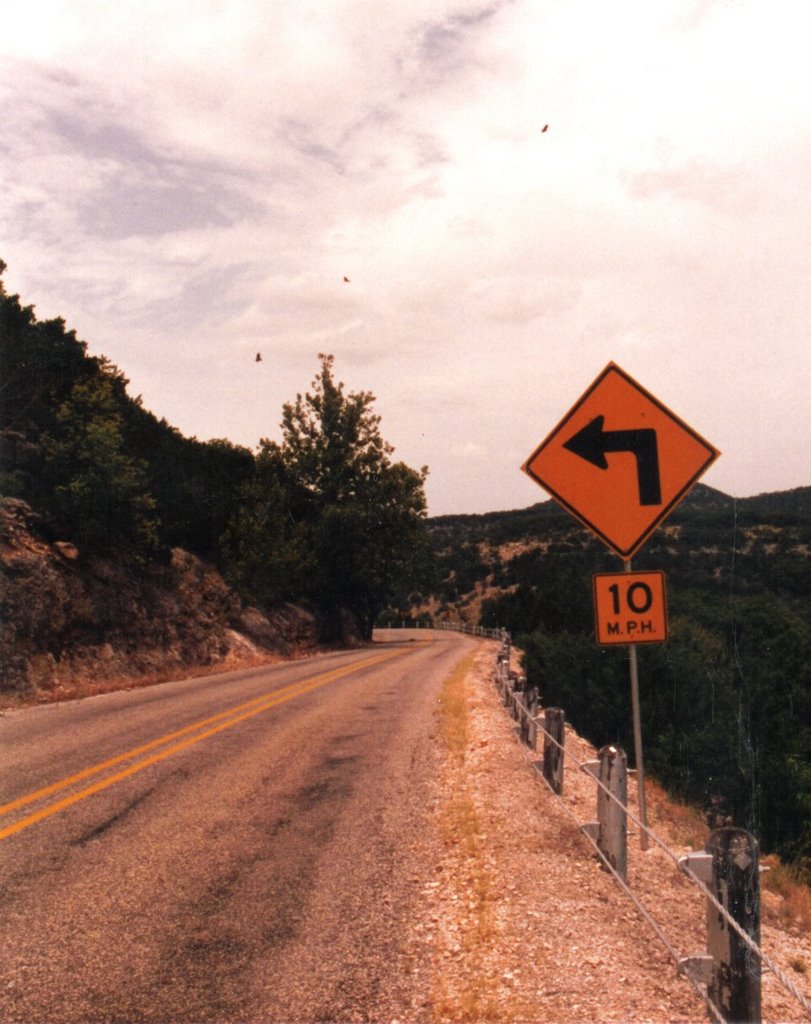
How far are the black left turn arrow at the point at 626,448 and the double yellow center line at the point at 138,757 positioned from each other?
560cm

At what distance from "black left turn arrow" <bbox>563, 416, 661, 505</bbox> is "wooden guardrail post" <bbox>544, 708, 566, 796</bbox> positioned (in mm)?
2845

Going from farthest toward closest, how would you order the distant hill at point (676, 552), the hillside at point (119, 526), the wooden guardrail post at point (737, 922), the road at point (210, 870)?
the distant hill at point (676, 552)
the hillside at point (119, 526)
the road at point (210, 870)
the wooden guardrail post at point (737, 922)

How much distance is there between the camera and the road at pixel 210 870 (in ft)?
14.3

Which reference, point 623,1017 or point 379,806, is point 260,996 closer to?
point 623,1017

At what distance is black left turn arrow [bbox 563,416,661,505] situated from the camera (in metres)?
6.64

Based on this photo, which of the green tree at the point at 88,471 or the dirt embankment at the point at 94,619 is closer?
the dirt embankment at the point at 94,619

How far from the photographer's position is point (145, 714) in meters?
13.6

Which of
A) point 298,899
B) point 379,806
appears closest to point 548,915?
point 298,899

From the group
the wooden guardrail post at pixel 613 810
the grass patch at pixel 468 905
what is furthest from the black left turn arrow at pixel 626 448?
the grass patch at pixel 468 905

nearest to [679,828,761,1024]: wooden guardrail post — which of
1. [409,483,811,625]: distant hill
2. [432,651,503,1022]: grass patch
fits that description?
[432,651,503,1022]: grass patch

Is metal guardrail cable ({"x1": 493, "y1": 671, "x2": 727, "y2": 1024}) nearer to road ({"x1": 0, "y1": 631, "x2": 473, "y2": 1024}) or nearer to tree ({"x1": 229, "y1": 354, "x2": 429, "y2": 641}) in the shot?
road ({"x1": 0, "y1": 631, "x2": 473, "y2": 1024})

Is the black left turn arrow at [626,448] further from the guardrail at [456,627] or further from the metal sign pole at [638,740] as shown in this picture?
the guardrail at [456,627]

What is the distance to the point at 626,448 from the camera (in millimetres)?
6734

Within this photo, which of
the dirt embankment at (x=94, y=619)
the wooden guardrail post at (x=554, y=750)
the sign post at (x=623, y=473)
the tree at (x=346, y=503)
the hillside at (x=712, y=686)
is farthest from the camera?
the tree at (x=346, y=503)
